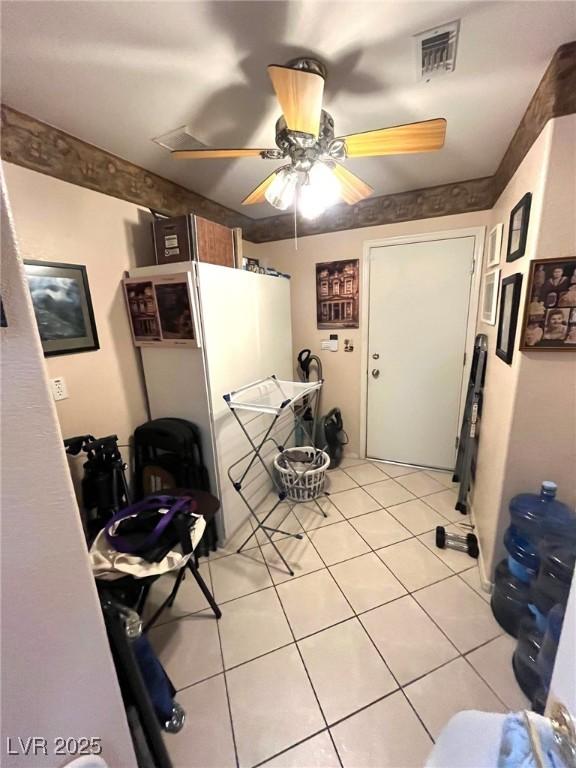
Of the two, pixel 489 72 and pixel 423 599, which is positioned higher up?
pixel 489 72

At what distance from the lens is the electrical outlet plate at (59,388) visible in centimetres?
160

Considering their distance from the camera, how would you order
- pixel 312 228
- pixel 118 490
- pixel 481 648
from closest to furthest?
pixel 481 648 < pixel 118 490 < pixel 312 228

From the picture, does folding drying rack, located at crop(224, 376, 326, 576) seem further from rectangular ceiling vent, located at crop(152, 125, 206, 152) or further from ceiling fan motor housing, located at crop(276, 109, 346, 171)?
rectangular ceiling vent, located at crop(152, 125, 206, 152)

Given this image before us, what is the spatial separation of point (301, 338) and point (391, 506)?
1.82 meters

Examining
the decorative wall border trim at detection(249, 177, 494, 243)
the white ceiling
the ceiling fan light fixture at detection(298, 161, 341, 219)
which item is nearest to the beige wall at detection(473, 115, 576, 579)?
the white ceiling

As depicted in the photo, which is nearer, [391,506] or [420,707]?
[420,707]

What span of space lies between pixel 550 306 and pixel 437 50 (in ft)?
3.53

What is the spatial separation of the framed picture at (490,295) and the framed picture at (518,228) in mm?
233

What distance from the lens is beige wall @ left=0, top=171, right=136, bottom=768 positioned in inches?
20.9

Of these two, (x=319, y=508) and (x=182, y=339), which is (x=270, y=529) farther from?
(x=182, y=339)

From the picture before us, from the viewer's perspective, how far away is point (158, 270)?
70.9 inches

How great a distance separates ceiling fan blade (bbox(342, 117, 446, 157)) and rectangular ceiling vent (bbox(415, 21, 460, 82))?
0.80ft

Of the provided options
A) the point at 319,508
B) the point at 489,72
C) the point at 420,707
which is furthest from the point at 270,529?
the point at 489,72

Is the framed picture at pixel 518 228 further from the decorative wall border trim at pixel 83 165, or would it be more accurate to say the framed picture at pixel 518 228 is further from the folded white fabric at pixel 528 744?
the decorative wall border trim at pixel 83 165
